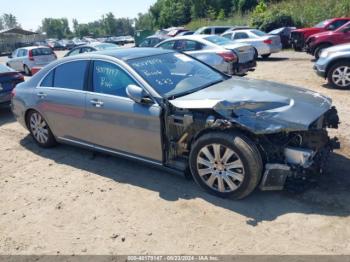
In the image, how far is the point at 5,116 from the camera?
8727 millimetres

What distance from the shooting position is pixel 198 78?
4.89 m

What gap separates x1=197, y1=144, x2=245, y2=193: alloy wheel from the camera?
3.82 metres

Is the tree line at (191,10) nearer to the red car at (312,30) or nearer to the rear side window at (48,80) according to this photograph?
the red car at (312,30)

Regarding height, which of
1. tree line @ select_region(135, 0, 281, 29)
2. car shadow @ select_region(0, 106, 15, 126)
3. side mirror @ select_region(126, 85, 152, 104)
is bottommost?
car shadow @ select_region(0, 106, 15, 126)

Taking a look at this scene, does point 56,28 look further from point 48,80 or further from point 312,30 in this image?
point 48,80

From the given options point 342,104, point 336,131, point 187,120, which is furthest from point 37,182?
point 342,104

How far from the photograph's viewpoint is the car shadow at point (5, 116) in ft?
26.9

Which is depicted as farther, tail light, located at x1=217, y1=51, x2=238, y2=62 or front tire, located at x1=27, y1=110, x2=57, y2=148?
tail light, located at x1=217, y1=51, x2=238, y2=62

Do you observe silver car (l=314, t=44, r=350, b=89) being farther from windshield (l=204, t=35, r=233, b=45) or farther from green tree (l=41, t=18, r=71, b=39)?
green tree (l=41, t=18, r=71, b=39)

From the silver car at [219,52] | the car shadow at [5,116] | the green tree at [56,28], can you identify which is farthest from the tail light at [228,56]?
A: the green tree at [56,28]

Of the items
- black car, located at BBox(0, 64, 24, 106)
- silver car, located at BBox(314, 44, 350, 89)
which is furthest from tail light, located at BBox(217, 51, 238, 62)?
black car, located at BBox(0, 64, 24, 106)

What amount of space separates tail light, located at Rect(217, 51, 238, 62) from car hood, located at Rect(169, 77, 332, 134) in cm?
634

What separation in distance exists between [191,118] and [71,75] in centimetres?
220

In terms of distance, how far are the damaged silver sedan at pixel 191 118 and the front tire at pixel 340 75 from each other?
15.7ft
